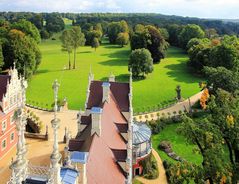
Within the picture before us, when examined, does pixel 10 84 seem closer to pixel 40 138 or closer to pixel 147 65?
pixel 40 138

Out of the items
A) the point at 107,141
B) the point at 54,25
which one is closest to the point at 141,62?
the point at 107,141

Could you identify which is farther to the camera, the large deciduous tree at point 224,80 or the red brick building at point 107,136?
the large deciduous tree at point 224,80

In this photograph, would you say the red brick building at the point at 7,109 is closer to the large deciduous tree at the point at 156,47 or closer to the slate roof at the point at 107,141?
the slate roof at the point at 107,141

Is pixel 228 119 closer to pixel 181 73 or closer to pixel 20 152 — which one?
pixel 20 152

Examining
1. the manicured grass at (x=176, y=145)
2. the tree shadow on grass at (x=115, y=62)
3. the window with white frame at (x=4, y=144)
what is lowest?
the manicured grass at (x=176, y=145)

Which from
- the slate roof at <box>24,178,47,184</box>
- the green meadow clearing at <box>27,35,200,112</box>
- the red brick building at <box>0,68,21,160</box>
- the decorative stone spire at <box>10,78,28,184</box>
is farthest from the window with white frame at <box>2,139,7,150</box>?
the decorative stone spire at <box>10,78,28,184</box>

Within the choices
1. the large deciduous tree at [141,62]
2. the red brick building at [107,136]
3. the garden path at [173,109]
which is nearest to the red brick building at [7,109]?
the red brick building at [107,136]

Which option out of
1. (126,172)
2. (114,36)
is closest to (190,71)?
(114,36)
